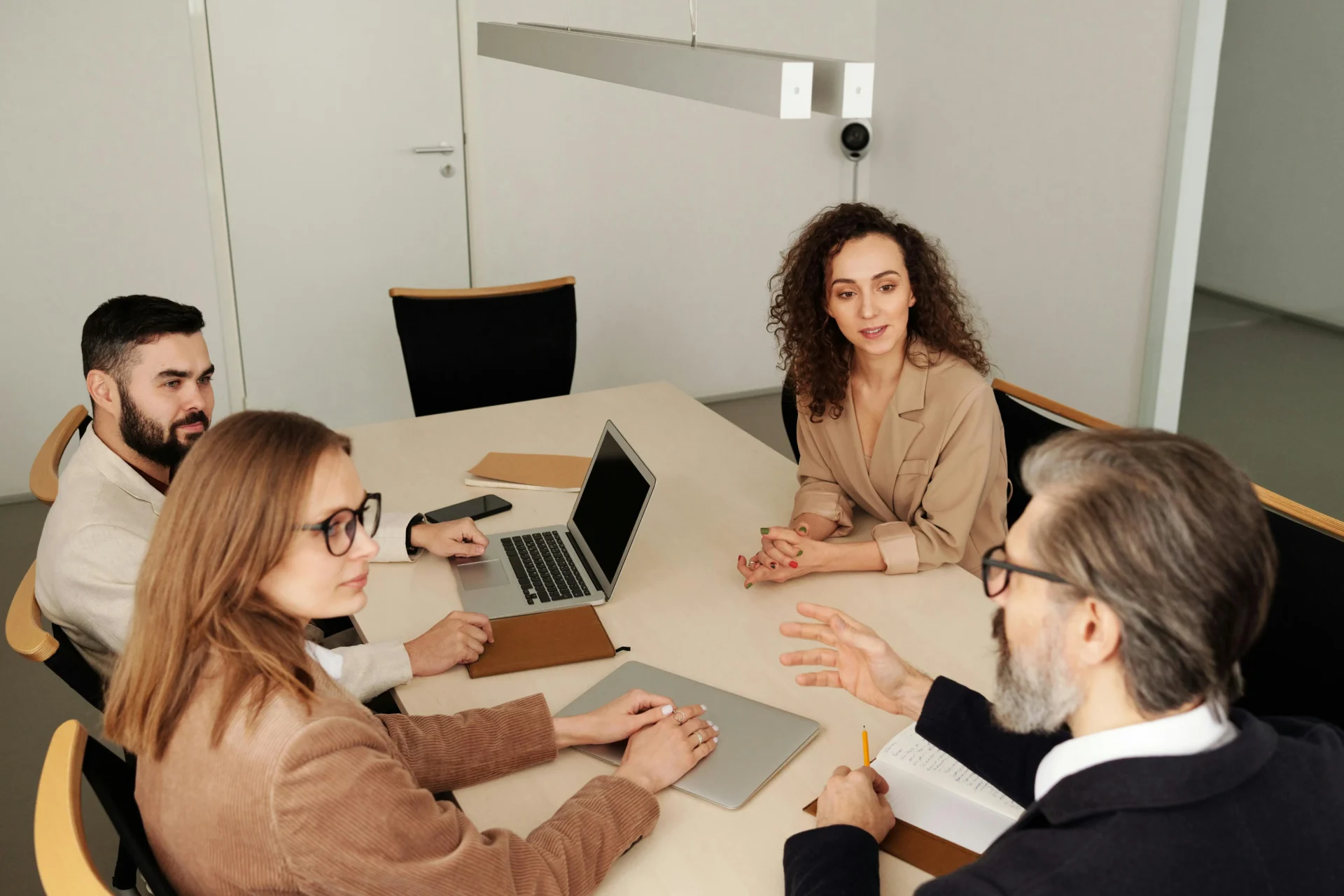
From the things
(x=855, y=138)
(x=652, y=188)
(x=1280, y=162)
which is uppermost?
(x=855, y=138)

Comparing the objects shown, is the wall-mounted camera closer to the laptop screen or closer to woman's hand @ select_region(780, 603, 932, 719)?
the laptop screen

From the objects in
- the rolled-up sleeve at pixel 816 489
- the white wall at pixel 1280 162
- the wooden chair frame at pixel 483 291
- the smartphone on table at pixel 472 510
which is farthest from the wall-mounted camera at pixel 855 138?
the smartphone on table at pixel 472 510

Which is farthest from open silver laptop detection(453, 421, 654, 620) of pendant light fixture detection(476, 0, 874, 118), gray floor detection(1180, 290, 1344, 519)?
gray floor detection(1180, 290, 1344, 519)

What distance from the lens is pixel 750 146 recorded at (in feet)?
17.5

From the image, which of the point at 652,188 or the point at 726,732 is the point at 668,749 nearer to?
the point at 726,732

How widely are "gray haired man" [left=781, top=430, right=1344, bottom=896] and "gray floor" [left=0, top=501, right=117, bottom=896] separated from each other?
189cm

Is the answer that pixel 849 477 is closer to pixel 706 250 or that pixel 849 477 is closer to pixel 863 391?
pixel 863 391

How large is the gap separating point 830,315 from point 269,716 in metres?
1.63

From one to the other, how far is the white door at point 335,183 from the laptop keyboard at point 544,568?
275 centimetres

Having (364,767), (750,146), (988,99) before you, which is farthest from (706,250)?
(364,767)

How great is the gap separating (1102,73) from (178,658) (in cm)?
405

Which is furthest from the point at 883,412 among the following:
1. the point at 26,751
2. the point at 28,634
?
the point at 26,751

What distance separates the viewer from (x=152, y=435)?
2.14 meters

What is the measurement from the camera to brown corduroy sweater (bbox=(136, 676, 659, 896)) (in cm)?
118
